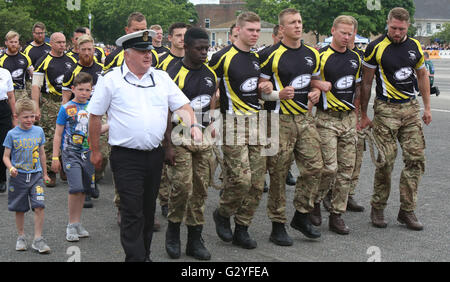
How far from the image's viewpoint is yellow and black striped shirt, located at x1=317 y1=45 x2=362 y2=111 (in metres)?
7.02

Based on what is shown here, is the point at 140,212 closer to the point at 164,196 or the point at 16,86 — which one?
the point at 164,196

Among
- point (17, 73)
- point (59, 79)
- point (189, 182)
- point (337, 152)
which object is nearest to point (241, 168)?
point (189, 182)

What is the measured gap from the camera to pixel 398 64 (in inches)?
275

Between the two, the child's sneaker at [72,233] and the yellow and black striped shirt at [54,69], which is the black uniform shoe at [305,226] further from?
the yellow and black striped shirt at [54,69]

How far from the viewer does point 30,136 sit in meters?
6.46

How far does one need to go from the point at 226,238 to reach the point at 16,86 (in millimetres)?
6504

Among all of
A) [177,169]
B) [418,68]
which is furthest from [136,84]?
[418,68]

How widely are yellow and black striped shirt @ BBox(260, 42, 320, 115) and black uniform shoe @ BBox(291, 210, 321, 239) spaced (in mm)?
1041

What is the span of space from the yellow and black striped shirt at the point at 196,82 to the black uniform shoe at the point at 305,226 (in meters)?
1.49

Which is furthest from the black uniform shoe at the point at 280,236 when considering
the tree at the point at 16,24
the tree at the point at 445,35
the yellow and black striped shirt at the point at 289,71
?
the tree at the point at 445,35

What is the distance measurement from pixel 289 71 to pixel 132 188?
213 cm

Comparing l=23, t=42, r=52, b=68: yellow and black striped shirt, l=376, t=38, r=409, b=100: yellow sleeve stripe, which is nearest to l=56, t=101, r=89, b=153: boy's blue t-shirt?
l=376, t=38, r=409, b=100: yellow sleeve stripe

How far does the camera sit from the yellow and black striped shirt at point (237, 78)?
6.29 metres
